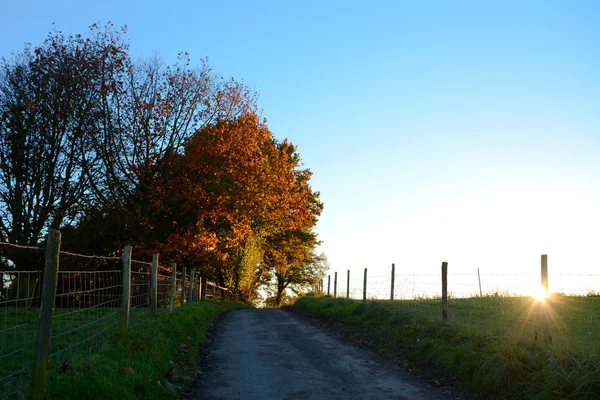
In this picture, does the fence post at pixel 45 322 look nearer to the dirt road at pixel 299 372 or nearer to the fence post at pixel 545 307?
the dirt road at pixel 299 372

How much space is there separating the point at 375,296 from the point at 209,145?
461 inches

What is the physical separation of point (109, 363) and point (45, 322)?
153 centimetres

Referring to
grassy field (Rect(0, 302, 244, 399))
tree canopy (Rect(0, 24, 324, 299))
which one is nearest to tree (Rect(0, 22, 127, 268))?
tree canopy (Rect(0, 24, 324, 299))

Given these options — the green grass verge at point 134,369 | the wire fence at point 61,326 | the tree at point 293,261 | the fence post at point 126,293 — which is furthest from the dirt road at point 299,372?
the tree at point 293,261

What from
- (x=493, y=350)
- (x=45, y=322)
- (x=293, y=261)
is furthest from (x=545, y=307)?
(x=293, y=261)

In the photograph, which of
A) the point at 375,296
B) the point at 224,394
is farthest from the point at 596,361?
the point at 375,296

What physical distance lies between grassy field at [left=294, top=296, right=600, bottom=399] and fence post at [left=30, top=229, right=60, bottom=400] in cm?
609

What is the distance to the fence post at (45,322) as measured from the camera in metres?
5.70

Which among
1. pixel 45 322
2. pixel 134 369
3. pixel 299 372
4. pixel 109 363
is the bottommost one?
pixel 299 372

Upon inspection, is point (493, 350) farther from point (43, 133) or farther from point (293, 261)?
point (293, 261)

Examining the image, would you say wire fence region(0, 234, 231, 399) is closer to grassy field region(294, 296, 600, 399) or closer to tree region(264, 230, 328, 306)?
grassy field region(294, 296, 600, 399)

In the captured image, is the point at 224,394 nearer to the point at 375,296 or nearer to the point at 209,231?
the point at 375,296

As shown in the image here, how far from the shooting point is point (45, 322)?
589 centimetres

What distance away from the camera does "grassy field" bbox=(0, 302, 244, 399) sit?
19.7 feet
